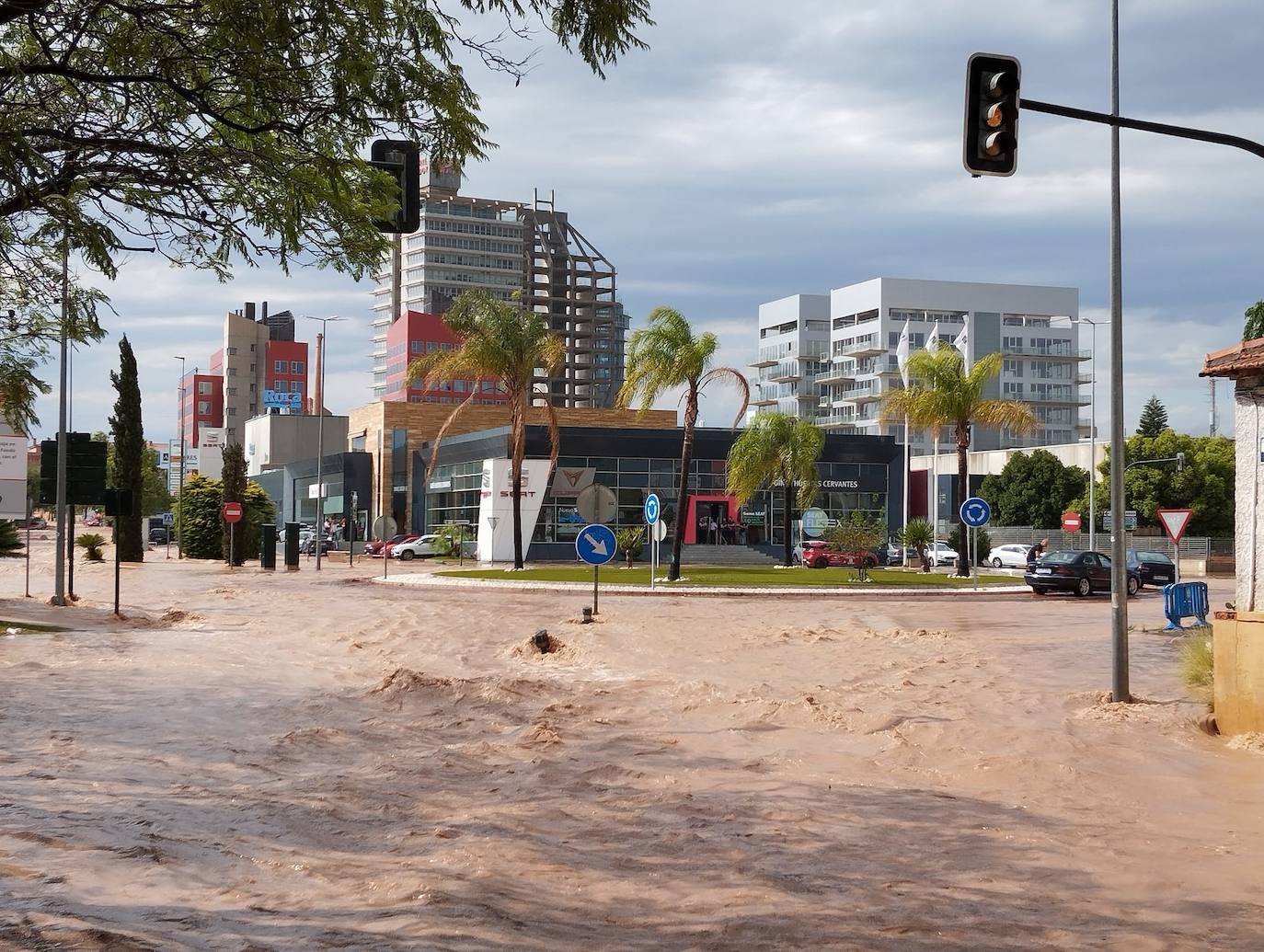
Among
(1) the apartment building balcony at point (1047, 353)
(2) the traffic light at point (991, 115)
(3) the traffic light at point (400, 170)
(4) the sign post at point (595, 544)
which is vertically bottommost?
(4) the sign post at point (595, 544)

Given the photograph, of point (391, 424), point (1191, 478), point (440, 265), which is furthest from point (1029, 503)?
point (440, 265)

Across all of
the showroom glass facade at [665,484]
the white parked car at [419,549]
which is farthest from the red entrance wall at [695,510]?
the white parked car at [419,549]

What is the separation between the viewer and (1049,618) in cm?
3041

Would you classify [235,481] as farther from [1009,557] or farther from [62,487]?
[1009,557]

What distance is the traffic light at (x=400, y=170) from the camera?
9.58 meters

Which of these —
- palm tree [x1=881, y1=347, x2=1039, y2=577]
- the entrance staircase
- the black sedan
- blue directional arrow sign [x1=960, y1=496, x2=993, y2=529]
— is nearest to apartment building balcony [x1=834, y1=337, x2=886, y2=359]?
the entrance staircase

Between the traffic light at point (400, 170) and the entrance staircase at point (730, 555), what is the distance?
52.2 meters

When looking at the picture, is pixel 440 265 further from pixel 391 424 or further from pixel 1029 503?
pixel 1029 503

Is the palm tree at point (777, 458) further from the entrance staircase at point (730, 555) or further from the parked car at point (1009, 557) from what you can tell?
the parked car at point (1009, 557)

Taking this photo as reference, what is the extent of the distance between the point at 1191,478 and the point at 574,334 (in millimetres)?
107803

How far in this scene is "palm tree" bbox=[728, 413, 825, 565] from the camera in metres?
56.7

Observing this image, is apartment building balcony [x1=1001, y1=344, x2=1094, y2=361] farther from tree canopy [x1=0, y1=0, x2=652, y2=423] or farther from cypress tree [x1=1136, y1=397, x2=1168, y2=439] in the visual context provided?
tree canopy [x1=0, y1=0, x2=652, y2=423]

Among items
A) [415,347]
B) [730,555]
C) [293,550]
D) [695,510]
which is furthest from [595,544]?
[415,347]

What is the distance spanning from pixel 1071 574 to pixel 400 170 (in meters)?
34.0
